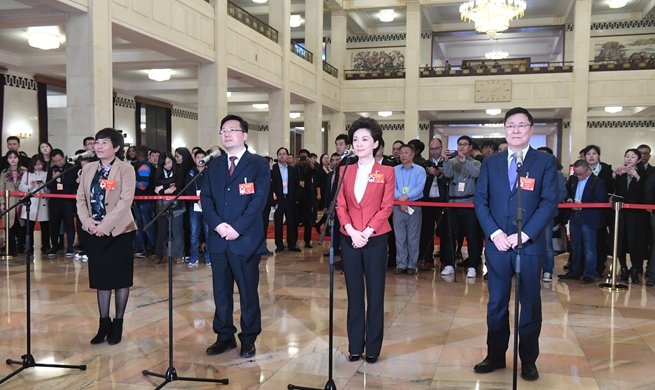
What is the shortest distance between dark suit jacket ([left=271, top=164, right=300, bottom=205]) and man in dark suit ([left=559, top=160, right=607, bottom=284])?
4165 mm

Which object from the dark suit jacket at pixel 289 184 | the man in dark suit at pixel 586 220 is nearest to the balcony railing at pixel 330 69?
the dark suit jacket at pixel 289 184

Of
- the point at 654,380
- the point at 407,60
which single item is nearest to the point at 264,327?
the point at 654,380

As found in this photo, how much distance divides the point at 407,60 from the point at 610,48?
837 cm

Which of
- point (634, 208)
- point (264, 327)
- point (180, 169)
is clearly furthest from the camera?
Result: point (180, 169)

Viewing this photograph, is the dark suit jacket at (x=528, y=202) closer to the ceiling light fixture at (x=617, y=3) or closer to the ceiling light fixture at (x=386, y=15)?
the ceiling light fixture at (x=386, y=15)

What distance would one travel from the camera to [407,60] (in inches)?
766

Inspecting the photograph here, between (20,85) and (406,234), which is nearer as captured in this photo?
(406,234)

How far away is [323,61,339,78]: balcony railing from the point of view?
19.0 meters

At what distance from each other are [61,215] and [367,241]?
626cm

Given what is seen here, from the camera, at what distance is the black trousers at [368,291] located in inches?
145

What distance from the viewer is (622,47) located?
2123cm

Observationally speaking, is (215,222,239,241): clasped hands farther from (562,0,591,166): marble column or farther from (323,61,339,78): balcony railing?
(562,0,591,166): marble column

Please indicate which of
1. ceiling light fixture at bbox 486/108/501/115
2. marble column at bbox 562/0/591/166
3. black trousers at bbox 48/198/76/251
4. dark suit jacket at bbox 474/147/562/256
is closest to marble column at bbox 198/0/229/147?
black trousers at bbox 48/198/76/251

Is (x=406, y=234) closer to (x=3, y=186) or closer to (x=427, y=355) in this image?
(x=427, y=355)
